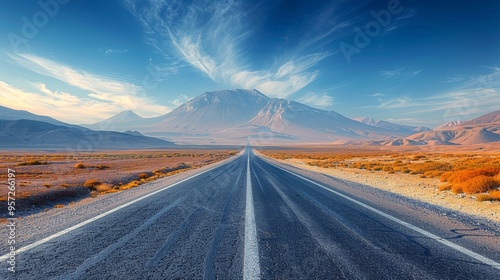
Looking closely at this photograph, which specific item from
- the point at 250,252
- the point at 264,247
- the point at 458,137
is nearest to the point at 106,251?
the point at 250,252

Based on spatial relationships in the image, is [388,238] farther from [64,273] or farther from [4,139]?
[4,139]

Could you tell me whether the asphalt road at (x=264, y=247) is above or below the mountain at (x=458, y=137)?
below

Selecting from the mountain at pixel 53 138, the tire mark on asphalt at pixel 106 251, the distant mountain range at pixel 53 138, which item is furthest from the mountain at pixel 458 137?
the tire mark on asphalt at pixel 106 251

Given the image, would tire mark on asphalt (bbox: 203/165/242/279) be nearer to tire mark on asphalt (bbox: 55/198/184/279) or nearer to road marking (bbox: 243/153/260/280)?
road marking (bbox: 243/153/260/280)

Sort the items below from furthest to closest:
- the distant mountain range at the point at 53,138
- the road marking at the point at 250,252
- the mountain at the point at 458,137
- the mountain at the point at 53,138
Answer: the mountain at the point at 458,137 < the mountain at the point at 53,138 < the distant mountain range at the point at 53,138 < the road marking at the point at 250,252

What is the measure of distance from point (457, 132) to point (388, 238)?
229 meters

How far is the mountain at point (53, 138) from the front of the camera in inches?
4756

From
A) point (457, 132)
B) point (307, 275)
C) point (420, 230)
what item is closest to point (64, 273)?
point (307, 275)

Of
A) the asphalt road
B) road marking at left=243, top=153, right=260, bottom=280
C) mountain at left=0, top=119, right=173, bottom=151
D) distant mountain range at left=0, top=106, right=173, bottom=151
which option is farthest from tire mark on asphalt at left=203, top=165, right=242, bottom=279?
mountain at left=0, top=119, right=173, bottom=151

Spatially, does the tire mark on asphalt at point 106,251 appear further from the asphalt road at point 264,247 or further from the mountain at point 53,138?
the mountain at point 53,138

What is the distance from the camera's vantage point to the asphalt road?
11.3ft

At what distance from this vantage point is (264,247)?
4355mm

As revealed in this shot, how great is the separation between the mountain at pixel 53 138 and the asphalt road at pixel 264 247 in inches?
5104

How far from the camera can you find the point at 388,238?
4.80 m
